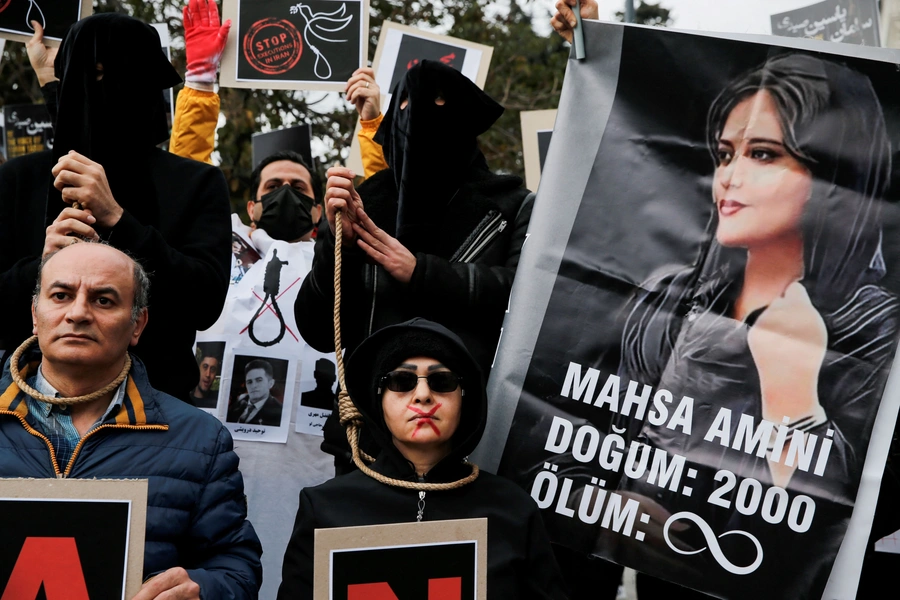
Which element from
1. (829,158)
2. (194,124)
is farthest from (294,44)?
A: (829,158)

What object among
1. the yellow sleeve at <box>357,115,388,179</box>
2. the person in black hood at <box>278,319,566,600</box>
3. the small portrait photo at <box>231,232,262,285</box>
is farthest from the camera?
the small portrait photo at <box>231,232,262,285</box>

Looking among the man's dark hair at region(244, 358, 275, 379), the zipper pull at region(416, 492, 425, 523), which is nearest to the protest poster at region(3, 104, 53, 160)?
the man's dark hair at region(244, 358, 275, 379)

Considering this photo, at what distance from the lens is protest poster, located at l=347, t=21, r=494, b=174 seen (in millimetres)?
5340

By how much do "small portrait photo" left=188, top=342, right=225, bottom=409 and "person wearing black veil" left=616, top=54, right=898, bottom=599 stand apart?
198 centimetres

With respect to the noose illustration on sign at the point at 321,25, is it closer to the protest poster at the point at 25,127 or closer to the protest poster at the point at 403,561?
the protest poster at the point at 25,127

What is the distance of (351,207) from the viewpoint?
10.5ft

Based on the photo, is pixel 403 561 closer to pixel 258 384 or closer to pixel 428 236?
pixel 428 236

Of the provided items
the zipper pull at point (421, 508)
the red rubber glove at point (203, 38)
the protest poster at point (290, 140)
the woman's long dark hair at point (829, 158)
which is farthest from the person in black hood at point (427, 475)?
the protest poster at point (290, 140)

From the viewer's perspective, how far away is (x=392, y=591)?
2.49 m

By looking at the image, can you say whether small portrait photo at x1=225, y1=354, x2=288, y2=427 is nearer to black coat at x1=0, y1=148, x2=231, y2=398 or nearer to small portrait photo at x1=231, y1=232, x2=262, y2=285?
small portrait photo at x1=231, y1=232, x2=262, y2=285

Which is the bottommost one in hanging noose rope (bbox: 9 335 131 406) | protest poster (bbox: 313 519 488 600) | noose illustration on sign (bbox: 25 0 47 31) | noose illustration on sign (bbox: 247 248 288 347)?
noose illustration on sign (bbox: 247 248 288 347)

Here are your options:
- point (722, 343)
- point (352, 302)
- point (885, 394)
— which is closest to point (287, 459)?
point (352, 302)

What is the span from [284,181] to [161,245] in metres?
2.12

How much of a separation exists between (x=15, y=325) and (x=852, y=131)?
2.46 metres
